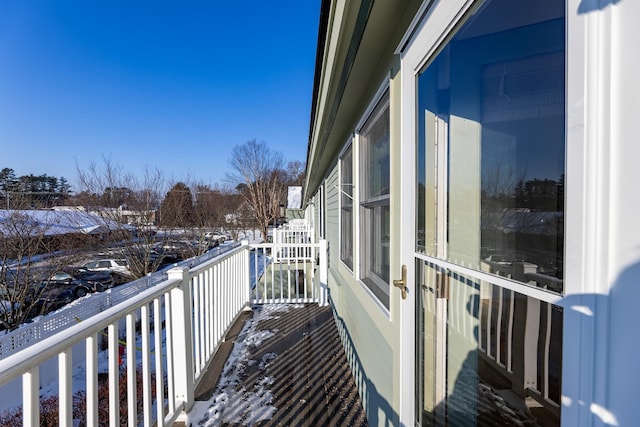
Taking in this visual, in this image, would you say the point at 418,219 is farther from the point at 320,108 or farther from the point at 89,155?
the point at 89,155

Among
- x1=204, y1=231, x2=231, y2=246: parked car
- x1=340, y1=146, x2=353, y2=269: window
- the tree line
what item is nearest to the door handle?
x1=340, y1=146, x2=353, y2=269: window

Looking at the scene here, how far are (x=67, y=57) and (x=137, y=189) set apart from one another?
584cm

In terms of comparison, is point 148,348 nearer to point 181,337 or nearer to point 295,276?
point 181,337

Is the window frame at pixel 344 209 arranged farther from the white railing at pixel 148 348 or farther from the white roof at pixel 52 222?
the white roof at pixel 52 222

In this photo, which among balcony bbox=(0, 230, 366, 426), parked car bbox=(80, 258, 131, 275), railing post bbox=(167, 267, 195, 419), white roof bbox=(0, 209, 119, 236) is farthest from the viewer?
parked car bbox=(80, 258, 131, 275)

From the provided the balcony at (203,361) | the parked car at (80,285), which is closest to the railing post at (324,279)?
the balcony at (203,361)

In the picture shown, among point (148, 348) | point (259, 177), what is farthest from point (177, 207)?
point (148, 348)

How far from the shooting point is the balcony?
3.72ft

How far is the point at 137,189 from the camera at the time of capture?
11523mm

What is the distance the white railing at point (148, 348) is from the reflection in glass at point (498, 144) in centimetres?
136

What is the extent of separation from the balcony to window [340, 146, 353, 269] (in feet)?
3.34

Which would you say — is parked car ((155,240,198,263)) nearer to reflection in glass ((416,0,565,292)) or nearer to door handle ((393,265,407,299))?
door handle ((393,265,407,299))

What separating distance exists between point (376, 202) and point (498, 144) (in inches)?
51.0

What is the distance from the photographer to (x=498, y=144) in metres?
0.83
